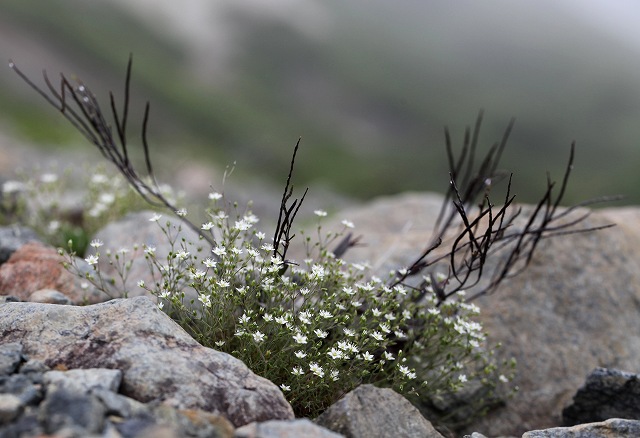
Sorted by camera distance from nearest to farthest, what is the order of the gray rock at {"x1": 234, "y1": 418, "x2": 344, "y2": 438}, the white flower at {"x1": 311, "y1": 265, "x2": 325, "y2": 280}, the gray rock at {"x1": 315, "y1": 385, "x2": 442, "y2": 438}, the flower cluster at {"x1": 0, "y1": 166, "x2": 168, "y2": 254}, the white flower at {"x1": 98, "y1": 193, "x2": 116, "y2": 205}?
the gray rock at {"x1": 234, "y1": 418, "x2": 344, "y2": 438} < the gray rock at {"x1": 315, "y1": 385, "x2": 442, "y2": 438} < the white flower at {"x1": 311, "y1": 265, "x2": 325, "y2": 280} < the white flower at {"x1": 98, "y1": 193, "x2": 116, "y2": 205} < the flower cluster at {"x1": 0, "y1": 166, "x2": 168, "y2": 254}

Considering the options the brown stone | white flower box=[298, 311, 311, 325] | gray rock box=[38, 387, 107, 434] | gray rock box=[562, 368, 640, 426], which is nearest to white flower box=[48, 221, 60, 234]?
the brown stone

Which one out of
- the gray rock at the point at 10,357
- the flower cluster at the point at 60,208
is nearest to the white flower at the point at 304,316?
the gray rock at the point at 10,357

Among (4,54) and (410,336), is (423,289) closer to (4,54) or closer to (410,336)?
(410,336)

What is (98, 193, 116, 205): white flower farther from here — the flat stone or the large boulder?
the large boulder

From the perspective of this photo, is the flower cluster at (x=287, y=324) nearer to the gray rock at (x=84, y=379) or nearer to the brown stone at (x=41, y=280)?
the gray rock at (x=84, y=379)

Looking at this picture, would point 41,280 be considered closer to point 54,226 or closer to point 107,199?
point 54,226

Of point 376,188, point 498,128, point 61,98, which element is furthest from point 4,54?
point 61,98
